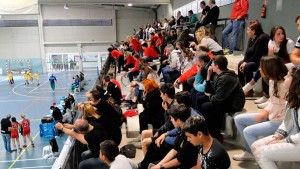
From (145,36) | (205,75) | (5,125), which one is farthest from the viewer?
(145,36)

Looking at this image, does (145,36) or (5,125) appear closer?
(5,125)

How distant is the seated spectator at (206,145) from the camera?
223 centimetres

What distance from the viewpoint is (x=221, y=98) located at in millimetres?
3584

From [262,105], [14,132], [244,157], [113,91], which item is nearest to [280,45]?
[262,105]

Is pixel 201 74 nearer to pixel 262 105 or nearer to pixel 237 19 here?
pixel 262 105

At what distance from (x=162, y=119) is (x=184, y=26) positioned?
7761mm

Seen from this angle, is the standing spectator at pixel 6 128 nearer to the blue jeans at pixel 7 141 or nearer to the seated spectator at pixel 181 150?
the blue jeans at pixel 7 141

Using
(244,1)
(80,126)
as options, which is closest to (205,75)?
(80,126)

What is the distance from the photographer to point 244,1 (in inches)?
291

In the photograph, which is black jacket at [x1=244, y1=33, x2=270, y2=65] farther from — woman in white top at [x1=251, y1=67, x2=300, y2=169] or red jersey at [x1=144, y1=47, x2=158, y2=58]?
red jersey at [x1=144, y1=47, x2=158, y2=58]

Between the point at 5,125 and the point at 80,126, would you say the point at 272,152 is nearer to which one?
the point at 80,126

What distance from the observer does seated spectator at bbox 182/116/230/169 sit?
223cm

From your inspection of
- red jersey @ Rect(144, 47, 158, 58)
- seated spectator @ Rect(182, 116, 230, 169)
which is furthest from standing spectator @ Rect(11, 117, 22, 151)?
seated spectator @ Rect(182, 116, 230, 169)

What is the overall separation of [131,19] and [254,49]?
25484 mm
